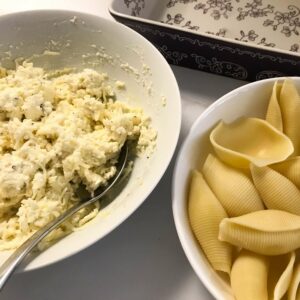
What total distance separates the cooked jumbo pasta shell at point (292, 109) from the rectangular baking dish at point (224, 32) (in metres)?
0.06

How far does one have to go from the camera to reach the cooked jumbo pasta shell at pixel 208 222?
23.4 inches

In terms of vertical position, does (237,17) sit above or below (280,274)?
above

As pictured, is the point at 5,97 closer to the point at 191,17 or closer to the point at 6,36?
the point at 6,36

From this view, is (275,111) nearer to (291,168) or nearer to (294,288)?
→ (291,168)

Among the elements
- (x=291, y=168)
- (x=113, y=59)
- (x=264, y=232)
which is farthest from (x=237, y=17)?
(x=264, y=232)

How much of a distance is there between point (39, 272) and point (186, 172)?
270 millimetres

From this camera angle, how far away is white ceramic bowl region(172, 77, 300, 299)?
58 centimetres

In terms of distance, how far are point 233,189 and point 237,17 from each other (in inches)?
18.2

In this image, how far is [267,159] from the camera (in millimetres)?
645

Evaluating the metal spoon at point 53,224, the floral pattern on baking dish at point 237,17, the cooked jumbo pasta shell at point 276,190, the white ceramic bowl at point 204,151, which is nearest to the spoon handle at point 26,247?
the metal spoon at point 53,224

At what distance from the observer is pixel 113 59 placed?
79 cm

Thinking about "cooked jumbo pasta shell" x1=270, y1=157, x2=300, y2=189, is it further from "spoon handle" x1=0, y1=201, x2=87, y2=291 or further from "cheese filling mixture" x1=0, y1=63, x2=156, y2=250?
"spoon handle" x1=0, y1=201, x2=87, y2=291

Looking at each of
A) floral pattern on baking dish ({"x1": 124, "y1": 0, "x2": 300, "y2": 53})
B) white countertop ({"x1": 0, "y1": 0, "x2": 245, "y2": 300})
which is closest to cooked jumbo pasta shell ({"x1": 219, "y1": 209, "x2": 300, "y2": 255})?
white countertop ({"x1": 0, "y1": 0, "x2": 245, "y2": 300})

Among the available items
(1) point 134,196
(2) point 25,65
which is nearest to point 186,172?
(1) point 134,196
